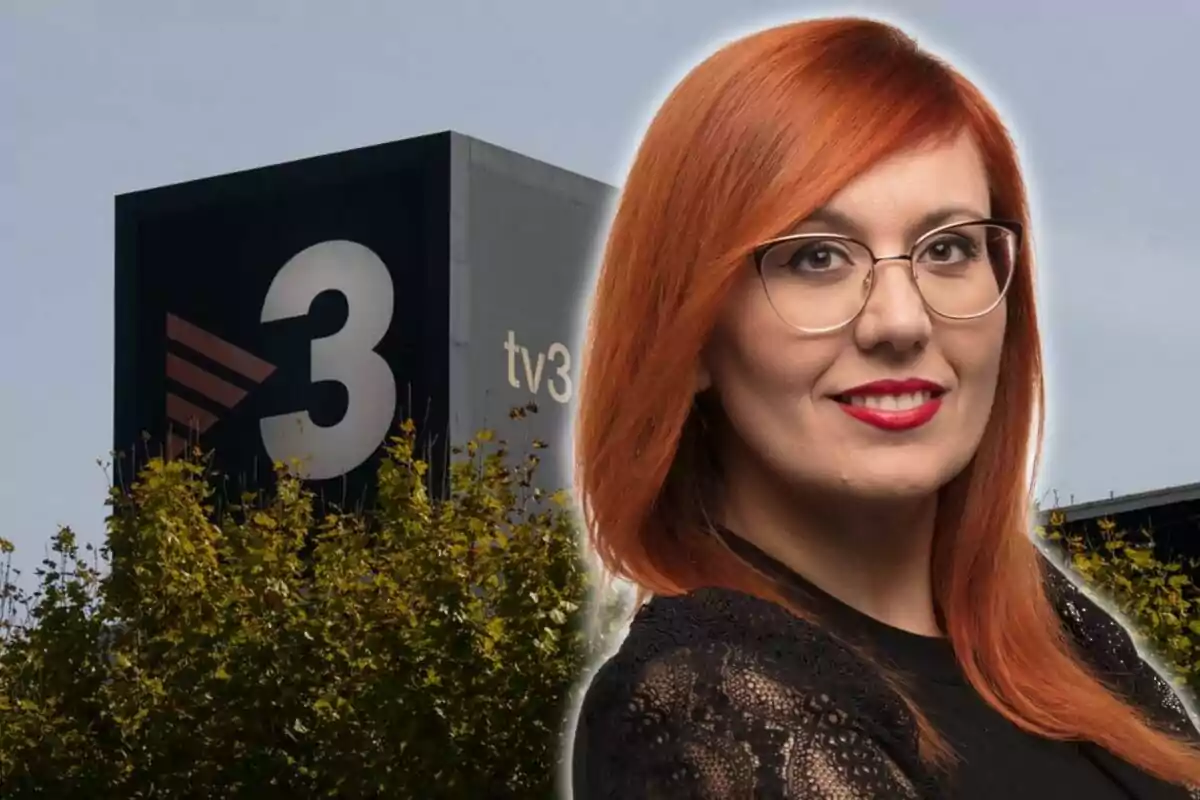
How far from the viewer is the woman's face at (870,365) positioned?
7.16 feet

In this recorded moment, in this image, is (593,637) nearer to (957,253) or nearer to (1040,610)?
(1040,610)

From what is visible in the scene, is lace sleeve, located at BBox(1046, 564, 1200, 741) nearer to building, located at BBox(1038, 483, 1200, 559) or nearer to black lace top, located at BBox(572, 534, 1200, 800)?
black lace top, located at BBox(572, 534, 1200, 800)

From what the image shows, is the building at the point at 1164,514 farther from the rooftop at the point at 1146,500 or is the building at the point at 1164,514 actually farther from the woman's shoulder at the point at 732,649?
the woman's shoulder at the point at 732,649

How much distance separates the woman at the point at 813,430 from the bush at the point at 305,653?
7777mm

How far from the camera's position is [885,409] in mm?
2203

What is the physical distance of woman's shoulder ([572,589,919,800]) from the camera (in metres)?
1.99

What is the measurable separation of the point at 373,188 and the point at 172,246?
3.04 metres

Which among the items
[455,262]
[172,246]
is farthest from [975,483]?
[172,246]

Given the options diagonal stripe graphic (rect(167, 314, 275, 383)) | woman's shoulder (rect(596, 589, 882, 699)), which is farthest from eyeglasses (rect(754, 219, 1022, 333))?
diagonal stripe graphic (rect(167, 314, 275, 383))

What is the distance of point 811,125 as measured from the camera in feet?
7.23

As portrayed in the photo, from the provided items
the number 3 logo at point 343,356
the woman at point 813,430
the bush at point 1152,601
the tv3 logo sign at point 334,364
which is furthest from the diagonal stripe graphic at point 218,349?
the woman at point 813,430

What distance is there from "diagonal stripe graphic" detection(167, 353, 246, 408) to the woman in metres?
21.4

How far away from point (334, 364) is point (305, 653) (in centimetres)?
1036

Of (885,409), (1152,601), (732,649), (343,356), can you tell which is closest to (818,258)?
(885,409)
